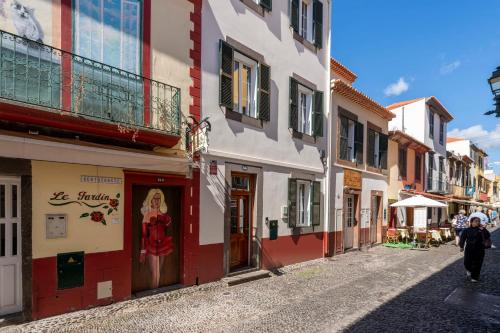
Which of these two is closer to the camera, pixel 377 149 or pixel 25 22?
pixel 25 22

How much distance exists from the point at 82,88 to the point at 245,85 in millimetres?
4649

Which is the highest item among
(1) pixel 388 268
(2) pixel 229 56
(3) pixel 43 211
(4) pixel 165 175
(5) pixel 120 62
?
(2) pixel 229 56

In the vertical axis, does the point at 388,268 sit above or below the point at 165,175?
below

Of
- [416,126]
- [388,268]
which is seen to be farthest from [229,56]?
[416,126]

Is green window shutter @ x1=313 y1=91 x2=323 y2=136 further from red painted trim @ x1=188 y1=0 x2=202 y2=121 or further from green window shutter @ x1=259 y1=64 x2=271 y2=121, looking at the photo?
red painted trim @ x1=188 y1=0 x2=202 y2=121

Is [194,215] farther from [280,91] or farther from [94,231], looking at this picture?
[280,91]

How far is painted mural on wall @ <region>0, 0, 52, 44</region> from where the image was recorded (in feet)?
16.7

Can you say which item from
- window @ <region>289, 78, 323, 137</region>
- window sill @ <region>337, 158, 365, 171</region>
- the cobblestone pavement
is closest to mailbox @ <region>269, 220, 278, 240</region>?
the cobblestone pavement

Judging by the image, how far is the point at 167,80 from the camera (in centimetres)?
714

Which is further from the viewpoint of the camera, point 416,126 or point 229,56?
point 416,126

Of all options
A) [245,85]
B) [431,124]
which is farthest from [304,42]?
[431,124]

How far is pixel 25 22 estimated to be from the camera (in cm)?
527

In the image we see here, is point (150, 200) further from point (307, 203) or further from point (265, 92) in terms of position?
point (307, 203)

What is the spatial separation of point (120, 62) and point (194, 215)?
3508mm
